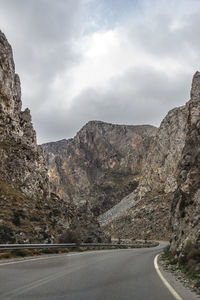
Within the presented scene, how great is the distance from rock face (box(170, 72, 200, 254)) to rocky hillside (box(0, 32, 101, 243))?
46.6ft

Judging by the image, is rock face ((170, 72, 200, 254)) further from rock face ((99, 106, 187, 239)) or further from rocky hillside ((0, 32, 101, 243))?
rock face ((99, 106, 187, 239))

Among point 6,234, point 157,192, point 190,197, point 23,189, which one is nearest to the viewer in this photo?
point 190,197

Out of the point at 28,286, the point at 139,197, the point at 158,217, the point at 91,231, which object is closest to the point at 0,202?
the point at 91,231

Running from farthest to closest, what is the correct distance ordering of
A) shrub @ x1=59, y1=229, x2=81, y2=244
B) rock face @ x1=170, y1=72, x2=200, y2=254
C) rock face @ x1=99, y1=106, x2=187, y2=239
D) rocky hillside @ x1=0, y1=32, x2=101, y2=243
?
1. rock face @ x1=99, y1=106, x2=187, y2=239
2. rocky hillside @ x1=0, y1=32, x2=101, y2=243
3. shrub @ x1=59, y1=229, x2=81, y2=244
4. rock face @ x1=170, y1=72, x2=200, y2=254

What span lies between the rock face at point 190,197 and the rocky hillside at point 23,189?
46.6ft

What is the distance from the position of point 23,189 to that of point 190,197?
1010 inches

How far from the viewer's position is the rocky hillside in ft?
111

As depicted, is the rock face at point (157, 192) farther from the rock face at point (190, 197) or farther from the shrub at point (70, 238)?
the shrub at point (70, 238)

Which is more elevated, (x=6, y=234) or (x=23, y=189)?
(x=23, y=189)

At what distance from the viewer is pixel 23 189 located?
4297 centimetres

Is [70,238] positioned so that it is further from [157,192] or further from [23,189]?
[157,192]

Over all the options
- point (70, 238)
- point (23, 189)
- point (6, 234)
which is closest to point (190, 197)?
point (70, 238)

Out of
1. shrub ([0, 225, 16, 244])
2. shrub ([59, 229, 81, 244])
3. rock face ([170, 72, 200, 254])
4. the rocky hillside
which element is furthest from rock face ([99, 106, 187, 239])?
shrub ([0, 225, 16, 244])

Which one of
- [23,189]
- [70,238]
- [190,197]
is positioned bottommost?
[70,238]
